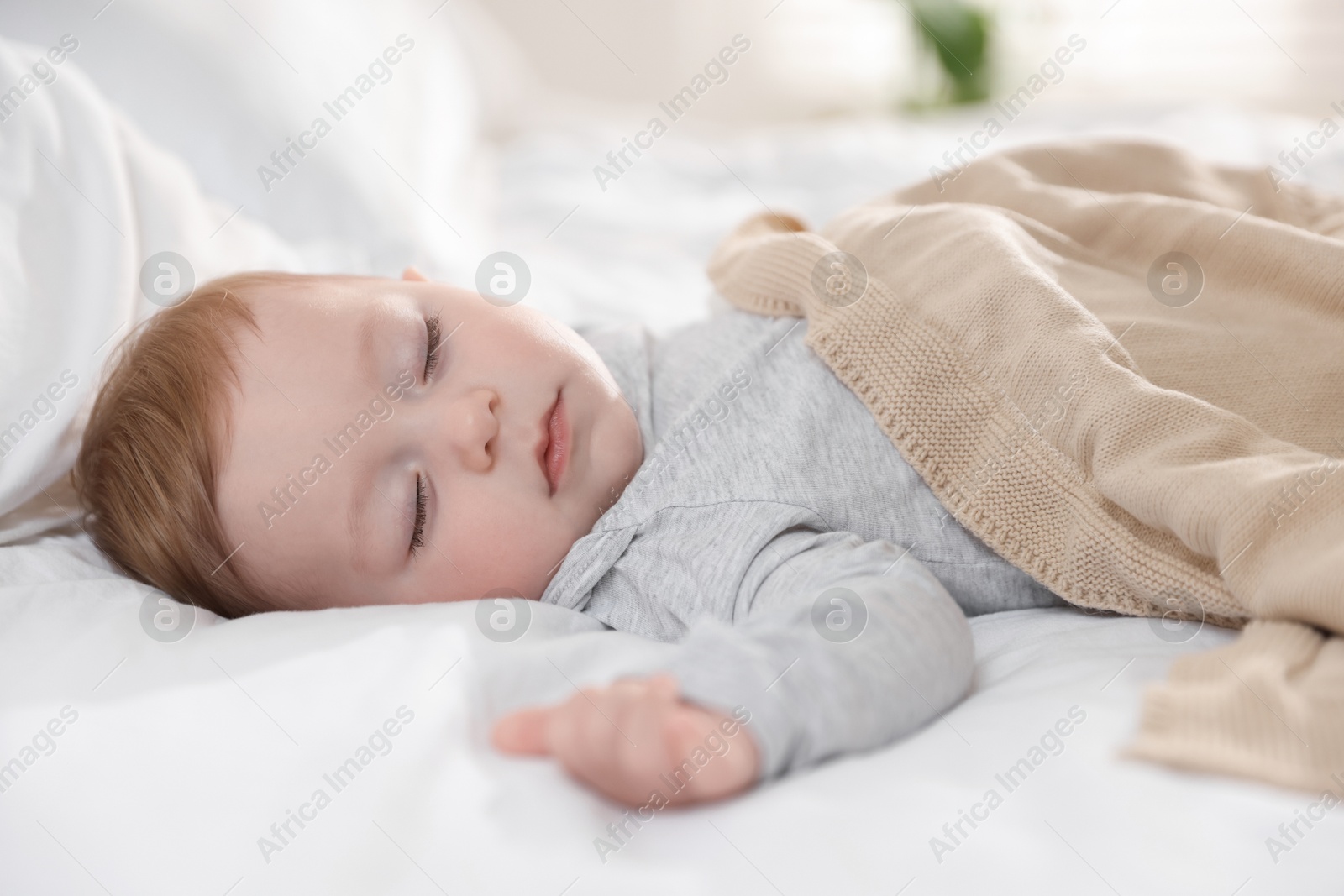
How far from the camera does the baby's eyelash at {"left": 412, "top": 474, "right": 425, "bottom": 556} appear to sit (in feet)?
2.87

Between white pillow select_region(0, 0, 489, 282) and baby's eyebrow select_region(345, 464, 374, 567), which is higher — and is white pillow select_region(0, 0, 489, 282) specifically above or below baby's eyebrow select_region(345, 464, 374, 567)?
above

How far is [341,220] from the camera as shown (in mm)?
1393

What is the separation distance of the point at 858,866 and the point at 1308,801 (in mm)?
235

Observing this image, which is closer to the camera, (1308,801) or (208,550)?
(1308,801)

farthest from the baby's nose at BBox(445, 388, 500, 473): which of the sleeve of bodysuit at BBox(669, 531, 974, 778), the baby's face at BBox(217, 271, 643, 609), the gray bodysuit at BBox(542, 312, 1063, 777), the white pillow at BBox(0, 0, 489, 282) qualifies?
the white pillow at BBox(0, 0, 489, 282)

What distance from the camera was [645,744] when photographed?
0.54 m

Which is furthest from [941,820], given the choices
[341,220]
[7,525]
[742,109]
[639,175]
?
[742,109]

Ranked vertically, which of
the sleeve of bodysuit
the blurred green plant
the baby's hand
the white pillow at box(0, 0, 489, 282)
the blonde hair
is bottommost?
the blonde hair

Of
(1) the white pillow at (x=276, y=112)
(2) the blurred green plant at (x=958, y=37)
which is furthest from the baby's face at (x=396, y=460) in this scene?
(2) the blurred green plant at (x=958, y=37)

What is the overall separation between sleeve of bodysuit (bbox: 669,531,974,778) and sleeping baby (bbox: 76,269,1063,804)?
0.07m

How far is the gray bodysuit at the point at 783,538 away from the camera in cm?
65

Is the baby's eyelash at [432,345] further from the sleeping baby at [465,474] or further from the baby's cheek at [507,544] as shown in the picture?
the baby's cheek at [507,544]

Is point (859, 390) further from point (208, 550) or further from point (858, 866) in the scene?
point (208, 550)

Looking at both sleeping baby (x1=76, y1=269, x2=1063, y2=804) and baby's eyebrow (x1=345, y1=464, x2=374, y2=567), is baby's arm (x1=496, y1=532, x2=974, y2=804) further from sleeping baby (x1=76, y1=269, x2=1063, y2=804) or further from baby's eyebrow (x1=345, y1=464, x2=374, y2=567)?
baby's eyebrow (x1=345, y1=464, x2=374, y2=567)
